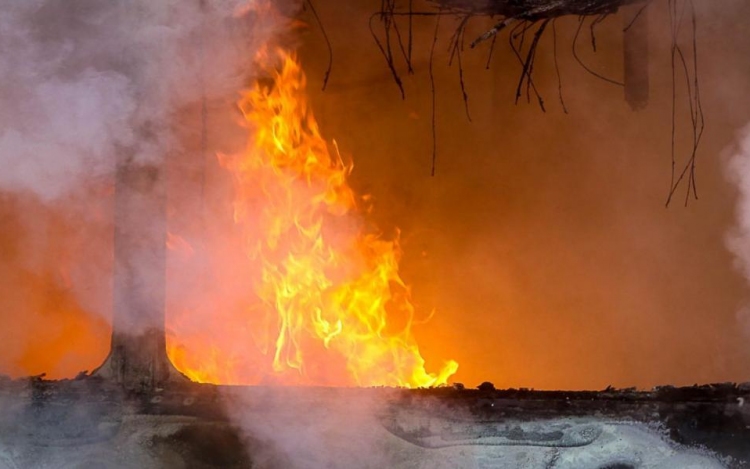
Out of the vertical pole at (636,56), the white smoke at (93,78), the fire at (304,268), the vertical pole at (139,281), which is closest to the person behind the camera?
the vertical pole at (139,281)

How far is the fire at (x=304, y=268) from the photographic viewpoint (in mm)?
4363

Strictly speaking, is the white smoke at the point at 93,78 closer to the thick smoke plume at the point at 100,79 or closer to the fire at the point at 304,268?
the thick smoke plume at the point at 100,79

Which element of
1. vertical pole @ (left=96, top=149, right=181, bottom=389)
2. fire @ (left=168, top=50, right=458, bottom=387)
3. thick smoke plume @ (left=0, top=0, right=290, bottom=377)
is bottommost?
fire @ (left=168, top=50, right=458, bottom=387)

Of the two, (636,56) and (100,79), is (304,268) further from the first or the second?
(636,56)

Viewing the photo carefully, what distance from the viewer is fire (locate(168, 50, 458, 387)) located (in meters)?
4.36

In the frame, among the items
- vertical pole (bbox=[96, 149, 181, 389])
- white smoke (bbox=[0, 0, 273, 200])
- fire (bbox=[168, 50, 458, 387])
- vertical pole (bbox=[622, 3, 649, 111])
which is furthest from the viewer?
vertical pole (bbox=[622, 3, 649, 111])

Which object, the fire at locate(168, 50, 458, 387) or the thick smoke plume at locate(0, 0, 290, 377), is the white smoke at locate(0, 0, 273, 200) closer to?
the thick smoke plume at locate(0, 0, 290, 377)

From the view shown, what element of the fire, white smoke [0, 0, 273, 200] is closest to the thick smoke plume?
white smoke [0, 0, 273, 200]

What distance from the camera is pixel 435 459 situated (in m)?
2.93

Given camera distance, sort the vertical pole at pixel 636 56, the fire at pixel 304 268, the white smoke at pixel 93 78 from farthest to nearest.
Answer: the vertical pole at pixel 636 56 → the fire at pixel 304 268 → the white smoke at pixel 93 78

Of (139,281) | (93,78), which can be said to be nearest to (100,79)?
(93,78)

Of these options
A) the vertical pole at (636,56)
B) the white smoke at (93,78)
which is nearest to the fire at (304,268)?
the white smoke at (93,78)

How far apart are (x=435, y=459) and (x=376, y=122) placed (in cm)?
314

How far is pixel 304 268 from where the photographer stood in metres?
4.66
